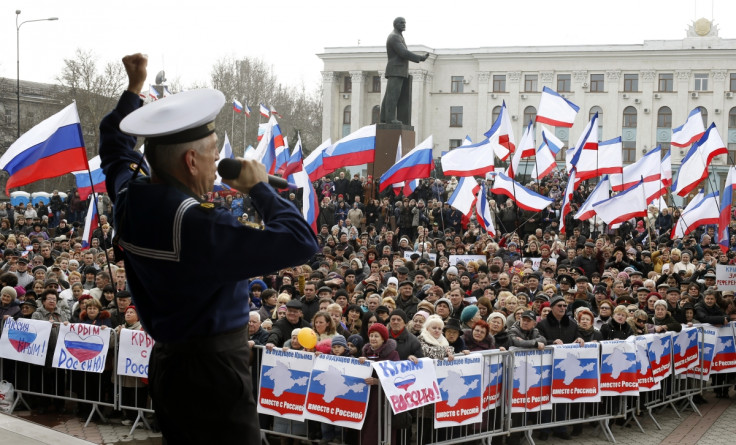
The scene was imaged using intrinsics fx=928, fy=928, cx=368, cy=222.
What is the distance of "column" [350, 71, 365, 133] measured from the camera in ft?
262

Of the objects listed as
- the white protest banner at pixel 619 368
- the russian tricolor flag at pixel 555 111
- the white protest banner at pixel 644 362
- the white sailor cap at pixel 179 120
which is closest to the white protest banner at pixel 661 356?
the white protest banner at pixel 644 362

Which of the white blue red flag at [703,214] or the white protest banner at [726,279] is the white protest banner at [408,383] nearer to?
the white protest banner at [726,279]

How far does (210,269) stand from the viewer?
8.35ft

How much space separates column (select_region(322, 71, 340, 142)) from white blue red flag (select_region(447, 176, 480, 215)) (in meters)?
62.1

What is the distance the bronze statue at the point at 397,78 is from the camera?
82.3ft

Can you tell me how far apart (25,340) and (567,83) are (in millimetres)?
70484

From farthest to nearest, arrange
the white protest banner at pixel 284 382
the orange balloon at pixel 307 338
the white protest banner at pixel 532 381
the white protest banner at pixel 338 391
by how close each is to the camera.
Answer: the white protest banner at pixel 532 381
the orange balloon at pixel 307 338
the white protest banner at pixel 284 382
the white protest banner at pixel 338 391

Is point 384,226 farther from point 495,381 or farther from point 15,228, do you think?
point 495,381

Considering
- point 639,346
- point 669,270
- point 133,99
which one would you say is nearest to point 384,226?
point 669,270

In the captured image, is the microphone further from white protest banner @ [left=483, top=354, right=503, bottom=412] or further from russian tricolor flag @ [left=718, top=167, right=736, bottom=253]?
russian tricolor flag @ [left=718, top=167, right=736, bottom=253]

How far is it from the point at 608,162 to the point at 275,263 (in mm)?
19274

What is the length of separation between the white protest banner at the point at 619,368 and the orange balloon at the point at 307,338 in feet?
11.0

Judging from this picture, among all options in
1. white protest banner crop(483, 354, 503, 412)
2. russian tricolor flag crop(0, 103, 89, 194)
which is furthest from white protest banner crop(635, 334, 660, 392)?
russian tricolor flag crop(0, 103, 89, 194)

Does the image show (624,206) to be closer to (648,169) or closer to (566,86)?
(648,169)
